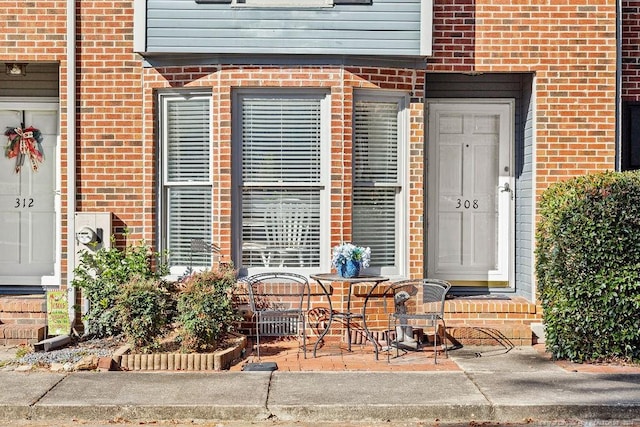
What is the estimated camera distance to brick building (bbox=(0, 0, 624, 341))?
10477 millimetres

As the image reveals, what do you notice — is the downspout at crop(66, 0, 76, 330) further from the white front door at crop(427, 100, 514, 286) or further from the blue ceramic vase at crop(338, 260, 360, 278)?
the white front door at crop(427, 100, 514, 286)

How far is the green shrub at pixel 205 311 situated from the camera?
9469mm

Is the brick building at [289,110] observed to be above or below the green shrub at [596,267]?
above

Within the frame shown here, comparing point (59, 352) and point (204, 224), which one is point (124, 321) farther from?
point (204, 224)

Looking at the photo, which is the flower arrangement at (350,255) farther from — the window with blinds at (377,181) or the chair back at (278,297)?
the window with blinds at (377,181)

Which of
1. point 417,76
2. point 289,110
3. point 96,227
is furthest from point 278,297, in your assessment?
point 417,76

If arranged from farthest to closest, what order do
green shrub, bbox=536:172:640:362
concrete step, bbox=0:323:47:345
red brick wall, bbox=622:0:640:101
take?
1. red brick wall, bbox=622:0:640:101
2. concrete step, bbox=0:323:47:345
3. green shrub, bbox=536:172:640:362

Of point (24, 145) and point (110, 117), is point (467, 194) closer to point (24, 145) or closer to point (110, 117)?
point (110, 117)

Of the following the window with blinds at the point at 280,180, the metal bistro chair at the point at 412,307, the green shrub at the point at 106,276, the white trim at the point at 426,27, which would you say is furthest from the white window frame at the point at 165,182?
the white trim at the point at 426,27

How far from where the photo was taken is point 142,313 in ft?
31.3

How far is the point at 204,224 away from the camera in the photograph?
1084 cm

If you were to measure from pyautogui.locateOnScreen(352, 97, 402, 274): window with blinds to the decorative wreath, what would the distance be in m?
3.99

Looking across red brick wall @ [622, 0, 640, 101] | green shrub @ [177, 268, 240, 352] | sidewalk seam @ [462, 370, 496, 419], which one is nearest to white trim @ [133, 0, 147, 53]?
green shrub @ [177, 268, 240, 352]

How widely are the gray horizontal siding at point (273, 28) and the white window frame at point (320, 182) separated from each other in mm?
490
